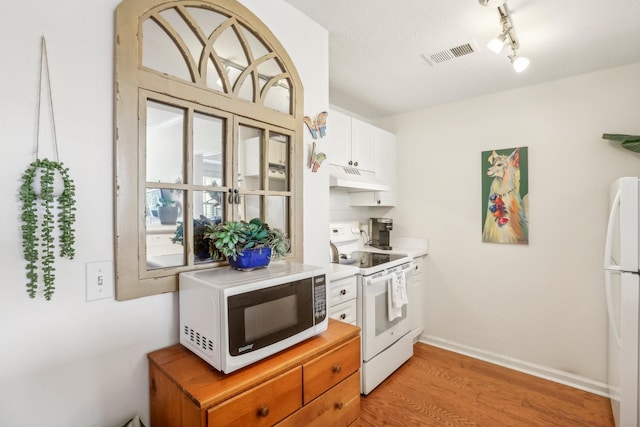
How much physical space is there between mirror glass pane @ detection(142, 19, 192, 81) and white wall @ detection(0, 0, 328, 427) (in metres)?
0.12

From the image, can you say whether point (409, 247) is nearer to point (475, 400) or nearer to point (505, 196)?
point (505, 196)

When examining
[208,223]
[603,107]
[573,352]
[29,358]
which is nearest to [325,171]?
[208,223]

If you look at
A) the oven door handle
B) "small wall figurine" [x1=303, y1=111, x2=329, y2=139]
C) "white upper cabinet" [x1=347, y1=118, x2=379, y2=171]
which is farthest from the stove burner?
"small wall figurine" [x1=303, y1=111, x2=329, y2=139]

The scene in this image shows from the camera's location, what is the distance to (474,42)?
6.52 ft

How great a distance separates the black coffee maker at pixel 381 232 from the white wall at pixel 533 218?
0.28 metres

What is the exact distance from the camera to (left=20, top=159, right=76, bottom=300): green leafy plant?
0.91 m

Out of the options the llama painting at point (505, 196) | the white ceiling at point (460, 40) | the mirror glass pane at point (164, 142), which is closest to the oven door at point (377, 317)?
the llama painting at point (505, 196)

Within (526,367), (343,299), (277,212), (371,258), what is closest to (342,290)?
(343,299)

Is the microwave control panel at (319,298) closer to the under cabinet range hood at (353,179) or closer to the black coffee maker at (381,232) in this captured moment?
the under cabinet range hood at (353,179)

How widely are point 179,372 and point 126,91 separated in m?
1.02

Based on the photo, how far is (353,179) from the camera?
2650 mm

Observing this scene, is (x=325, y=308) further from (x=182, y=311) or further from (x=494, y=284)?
(x=494, y=284)

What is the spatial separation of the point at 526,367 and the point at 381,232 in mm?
1730

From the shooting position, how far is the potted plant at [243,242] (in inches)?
49.1
